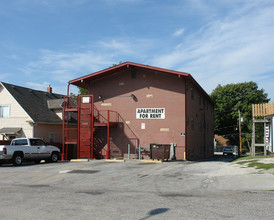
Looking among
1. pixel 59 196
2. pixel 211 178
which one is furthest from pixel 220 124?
pixel 59 196

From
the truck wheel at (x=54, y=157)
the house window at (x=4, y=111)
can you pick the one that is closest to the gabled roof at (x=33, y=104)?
the house window at (x=4, y=111)

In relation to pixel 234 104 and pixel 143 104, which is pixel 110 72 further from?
pixel 234 104

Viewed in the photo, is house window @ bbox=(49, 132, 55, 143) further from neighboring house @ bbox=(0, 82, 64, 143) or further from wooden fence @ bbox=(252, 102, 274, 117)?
wooden fence @ bbox=(252, 102, 274, 117)

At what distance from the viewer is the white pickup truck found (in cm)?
1944

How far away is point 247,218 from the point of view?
639 centimetres

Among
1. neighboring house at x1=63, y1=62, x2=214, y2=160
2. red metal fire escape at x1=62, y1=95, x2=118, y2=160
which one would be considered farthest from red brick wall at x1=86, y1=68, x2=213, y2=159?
red metal fire escape at x1=62, y1=95, x2=118, y2=160

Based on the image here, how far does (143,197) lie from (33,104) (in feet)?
80.6

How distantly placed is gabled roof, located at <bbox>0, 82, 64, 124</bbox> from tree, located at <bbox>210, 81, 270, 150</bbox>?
1607 inches

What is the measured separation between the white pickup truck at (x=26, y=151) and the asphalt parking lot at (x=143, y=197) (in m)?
5.72

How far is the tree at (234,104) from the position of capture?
61156 mm

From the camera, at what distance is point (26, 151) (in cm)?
2072

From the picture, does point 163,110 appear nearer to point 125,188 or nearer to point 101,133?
point 101,133

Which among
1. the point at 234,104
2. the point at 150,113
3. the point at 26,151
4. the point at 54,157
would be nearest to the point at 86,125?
the point at 54,157

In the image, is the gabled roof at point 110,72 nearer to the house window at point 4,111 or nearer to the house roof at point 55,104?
the house roof at point 55,104
